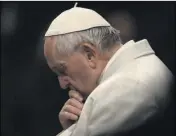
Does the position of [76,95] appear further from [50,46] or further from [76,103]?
[50,46]

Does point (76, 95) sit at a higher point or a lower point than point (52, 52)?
lower

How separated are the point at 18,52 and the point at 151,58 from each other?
10.9ft

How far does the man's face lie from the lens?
8.76 feet

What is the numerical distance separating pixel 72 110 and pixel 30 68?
294cm

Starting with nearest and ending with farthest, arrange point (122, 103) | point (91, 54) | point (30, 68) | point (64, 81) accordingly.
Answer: point (122, 103) < point (91, 54) < point (64, 81) < point (30, 68)

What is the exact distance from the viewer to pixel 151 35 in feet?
16.8

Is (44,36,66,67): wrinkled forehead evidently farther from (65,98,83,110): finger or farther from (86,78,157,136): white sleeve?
(86,78,157,136): white sleeve

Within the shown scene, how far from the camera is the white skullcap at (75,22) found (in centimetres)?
277

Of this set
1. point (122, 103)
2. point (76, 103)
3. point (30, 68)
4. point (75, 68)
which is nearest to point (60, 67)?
point (75, 68)

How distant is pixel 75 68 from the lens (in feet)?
8.82

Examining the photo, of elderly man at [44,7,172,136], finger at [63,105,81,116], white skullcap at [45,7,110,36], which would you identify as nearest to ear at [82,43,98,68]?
elderly man at [44,7,172,136]

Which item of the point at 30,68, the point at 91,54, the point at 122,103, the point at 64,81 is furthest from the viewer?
the point at 30,68

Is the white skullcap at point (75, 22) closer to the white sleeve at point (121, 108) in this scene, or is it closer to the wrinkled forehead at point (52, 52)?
the wrinkled forehead at point (52, 52)

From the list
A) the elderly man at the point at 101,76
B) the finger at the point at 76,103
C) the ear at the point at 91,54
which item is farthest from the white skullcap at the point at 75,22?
the finger at the point at 76,103
